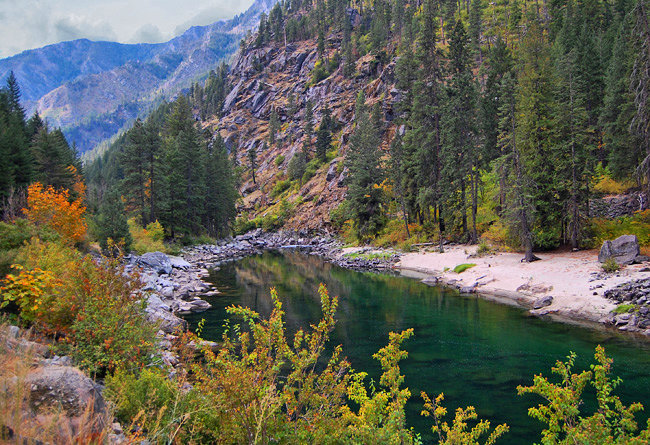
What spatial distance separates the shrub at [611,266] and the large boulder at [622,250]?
0.58m

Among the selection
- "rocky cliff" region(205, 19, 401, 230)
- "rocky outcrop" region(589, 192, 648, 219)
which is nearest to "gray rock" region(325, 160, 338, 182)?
"rocky cliff" region(205, 19, 401, 230)

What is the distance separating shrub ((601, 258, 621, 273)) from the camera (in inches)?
700

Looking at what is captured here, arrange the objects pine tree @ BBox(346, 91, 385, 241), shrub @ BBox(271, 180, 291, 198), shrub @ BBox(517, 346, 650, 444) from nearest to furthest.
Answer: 1. shrub @ BBox(517, 346, 650, 444)
2. pine tree @ BBox(346, 91, 385, 241)
3. shrub @ BBox(271, 180, 291, 198)

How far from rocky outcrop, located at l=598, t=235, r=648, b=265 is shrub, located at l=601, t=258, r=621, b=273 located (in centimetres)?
58

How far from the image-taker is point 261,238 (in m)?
69.1

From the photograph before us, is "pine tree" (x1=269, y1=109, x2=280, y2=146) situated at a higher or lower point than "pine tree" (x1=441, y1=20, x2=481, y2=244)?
higher

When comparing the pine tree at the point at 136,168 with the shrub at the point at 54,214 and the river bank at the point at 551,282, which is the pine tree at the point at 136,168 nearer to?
the shrub at the point at 54,214

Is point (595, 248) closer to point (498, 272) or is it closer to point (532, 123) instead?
point (498, 272)

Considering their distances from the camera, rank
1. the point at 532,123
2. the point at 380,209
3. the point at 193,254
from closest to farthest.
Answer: the point at 532,123, the point at 193,254, the point at 380,209

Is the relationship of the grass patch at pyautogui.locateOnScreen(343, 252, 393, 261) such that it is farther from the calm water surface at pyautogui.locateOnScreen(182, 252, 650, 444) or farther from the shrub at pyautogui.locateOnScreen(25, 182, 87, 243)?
the shrub at pyautogui.locateOnScreen(25, 182, 87, 243)

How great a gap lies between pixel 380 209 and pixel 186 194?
26.1 meters

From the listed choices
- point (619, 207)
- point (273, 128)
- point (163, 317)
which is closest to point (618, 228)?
point (619, 207)

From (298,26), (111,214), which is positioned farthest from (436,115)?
(298,26)

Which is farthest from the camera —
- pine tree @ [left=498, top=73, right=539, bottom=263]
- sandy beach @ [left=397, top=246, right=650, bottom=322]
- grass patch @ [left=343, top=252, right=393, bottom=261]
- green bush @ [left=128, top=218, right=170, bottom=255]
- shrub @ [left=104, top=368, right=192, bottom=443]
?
grass patch @ [left=343, top=252, right=393, bottom=261]
